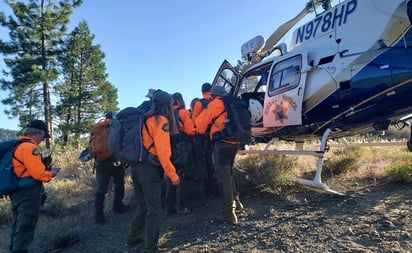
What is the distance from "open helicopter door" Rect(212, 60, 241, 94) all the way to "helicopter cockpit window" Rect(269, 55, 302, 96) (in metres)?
1.04

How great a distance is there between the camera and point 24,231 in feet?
15.3

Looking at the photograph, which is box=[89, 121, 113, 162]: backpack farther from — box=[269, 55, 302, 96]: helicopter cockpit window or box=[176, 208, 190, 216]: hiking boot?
box=[269, 55, 302, 96]: helicopter cockpit window

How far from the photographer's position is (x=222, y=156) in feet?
17.7

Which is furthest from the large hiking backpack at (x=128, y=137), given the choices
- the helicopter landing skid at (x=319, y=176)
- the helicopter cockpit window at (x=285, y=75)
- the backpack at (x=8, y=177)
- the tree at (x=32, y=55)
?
the tree at (x=32, y=55)

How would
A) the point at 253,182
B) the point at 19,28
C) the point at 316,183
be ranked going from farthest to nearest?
the point at 19,28
the point at 253,182
the point at 316,183

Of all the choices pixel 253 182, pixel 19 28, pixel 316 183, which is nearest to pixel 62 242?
pixel 253 182

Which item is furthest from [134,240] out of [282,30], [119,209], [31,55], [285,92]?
[31,55]

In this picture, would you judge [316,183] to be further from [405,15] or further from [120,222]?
[120,222]

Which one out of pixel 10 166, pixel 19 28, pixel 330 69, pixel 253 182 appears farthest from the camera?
pixel 19 28

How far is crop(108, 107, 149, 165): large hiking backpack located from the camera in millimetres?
4329

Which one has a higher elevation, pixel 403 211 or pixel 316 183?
pixel 316 183

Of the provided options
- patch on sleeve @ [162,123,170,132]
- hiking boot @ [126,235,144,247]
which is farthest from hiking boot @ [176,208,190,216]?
patch on sleeve @ [162,123,170,132]

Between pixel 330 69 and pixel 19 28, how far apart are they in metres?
24.4

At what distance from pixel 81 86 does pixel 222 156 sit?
2545 cm
